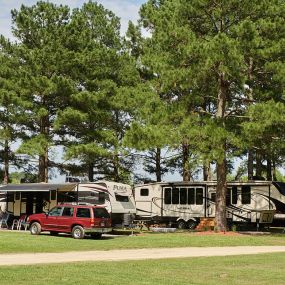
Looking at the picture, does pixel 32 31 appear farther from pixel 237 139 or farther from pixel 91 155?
pixel 237 139

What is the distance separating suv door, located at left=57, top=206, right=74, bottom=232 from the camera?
82.2 feet

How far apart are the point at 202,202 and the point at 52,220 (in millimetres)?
10188

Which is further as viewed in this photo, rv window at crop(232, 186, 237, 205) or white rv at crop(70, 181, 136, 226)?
rv window at crop(232, 186, 237, 205)

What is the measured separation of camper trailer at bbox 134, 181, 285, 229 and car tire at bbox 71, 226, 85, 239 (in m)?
9.30

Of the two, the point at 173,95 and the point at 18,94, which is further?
the point at 18,94

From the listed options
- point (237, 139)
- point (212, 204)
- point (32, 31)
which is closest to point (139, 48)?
point (32, 31)

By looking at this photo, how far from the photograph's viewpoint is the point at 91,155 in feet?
124

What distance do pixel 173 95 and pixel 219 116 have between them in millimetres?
3779

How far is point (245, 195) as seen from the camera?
1237 inches

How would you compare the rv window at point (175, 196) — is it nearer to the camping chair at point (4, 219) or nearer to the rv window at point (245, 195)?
the rv window at point (245, 195)

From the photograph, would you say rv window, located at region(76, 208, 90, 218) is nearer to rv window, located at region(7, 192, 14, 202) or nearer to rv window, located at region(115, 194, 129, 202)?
rv window, located at region(115, 194, 129, 202)

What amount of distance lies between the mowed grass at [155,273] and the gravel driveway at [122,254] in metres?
1.42

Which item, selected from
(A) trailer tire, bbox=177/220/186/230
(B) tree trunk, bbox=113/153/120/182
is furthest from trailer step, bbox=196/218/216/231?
(B) tree trunk, bbox=113/153/120/182

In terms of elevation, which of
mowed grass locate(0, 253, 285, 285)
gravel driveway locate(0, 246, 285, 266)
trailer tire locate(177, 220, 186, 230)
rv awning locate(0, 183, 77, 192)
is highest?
rv awning locate(0, 183, 77, 192)
